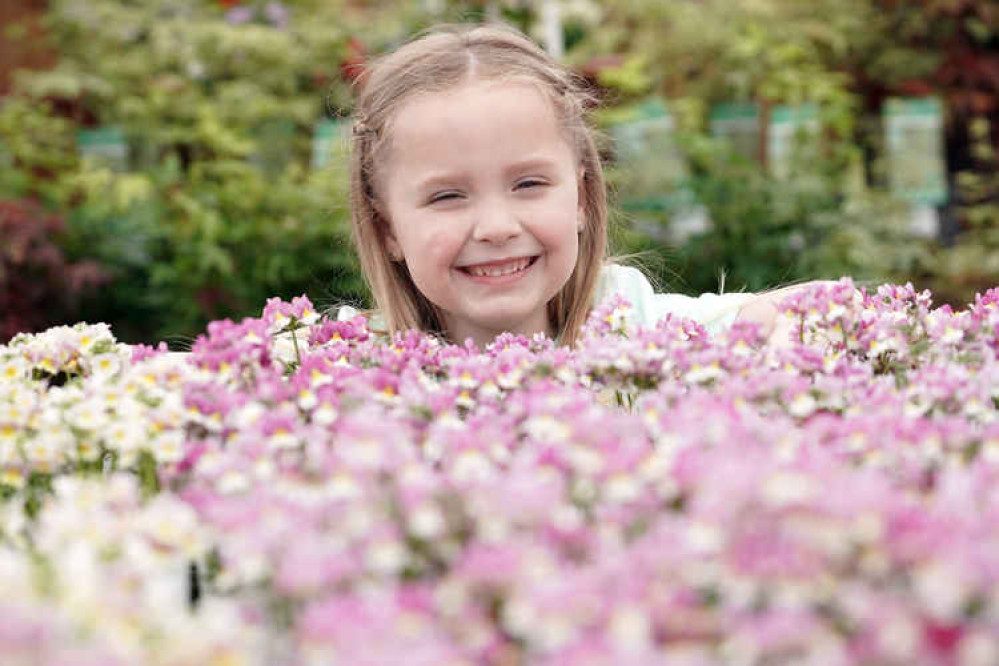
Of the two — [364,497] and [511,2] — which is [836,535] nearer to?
[364,497]

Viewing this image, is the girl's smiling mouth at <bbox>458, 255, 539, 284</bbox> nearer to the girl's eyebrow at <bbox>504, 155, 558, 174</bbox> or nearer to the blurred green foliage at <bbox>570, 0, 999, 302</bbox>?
the girl's eyebrow at <bbox>504, 155, 558, 174</bbox>

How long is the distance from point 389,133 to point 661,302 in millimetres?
722

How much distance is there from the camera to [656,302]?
8.70 feet

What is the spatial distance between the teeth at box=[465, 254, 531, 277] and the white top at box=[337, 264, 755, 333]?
0.63 ft

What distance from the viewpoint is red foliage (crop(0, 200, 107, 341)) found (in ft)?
16.4

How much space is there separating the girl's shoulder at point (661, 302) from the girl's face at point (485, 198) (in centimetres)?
18

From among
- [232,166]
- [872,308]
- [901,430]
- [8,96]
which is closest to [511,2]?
[232,166]

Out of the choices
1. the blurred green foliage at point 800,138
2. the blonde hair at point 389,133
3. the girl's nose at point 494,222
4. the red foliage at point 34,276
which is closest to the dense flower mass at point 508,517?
the girl's nose at point 494,222

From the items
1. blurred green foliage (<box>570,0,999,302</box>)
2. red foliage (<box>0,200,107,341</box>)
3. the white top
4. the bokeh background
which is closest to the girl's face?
the white top

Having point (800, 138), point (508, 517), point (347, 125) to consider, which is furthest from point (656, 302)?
point (800, 138)

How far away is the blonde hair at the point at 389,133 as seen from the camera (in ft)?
8.16

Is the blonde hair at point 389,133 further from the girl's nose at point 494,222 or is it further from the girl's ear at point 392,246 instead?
the girl's nose at point 494,222

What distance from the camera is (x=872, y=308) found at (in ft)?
5.60

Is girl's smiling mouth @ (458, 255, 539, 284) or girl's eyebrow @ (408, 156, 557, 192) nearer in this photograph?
girl's eyebrow @ (408, 156, 557, 192)
